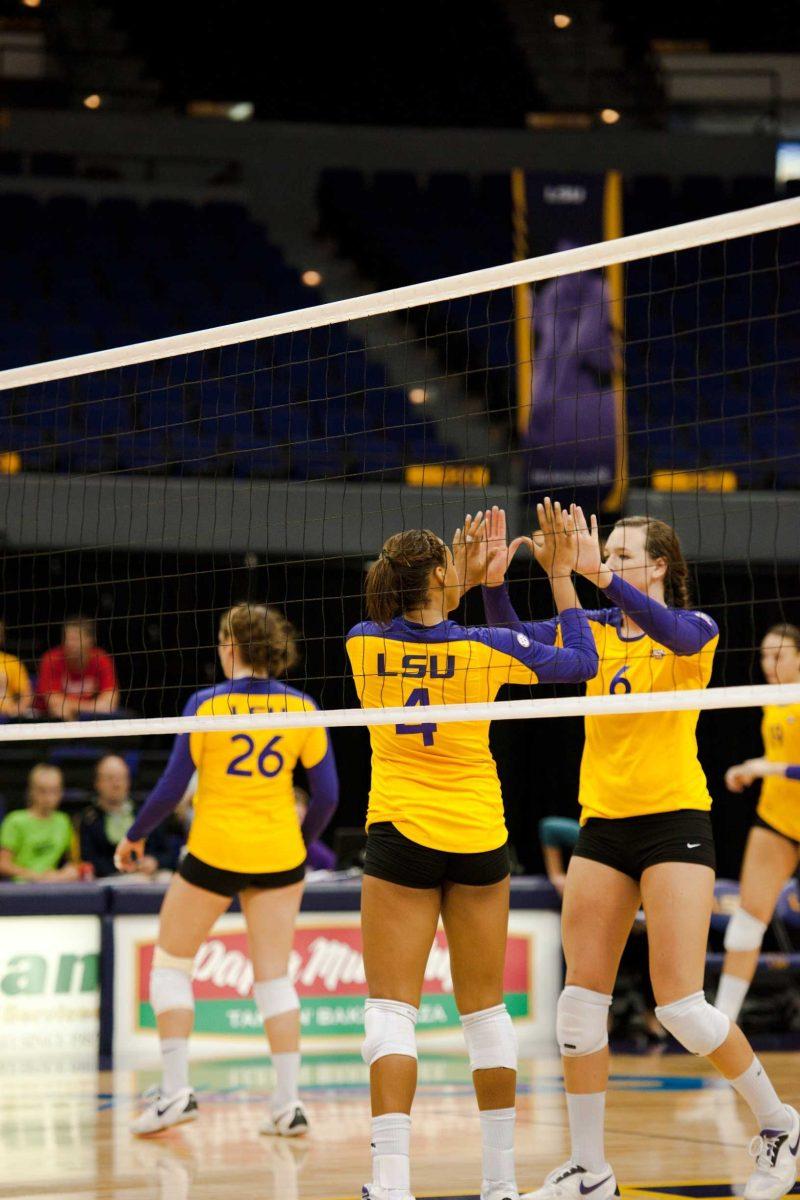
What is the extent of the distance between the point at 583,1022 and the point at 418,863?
76 centimetres

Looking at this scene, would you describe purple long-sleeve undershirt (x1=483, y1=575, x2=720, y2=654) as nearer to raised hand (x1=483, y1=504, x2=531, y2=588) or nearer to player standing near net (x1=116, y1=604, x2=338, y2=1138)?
raised hand (x1=483, y1=504, x2=531, y2=588)

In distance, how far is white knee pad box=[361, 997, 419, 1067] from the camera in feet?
13.1

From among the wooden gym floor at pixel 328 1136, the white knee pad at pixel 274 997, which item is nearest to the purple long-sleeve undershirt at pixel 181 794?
the white knee pad at pixel 274 997

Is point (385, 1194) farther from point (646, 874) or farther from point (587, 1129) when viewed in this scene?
point (646, 874)

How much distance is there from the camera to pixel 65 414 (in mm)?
13602

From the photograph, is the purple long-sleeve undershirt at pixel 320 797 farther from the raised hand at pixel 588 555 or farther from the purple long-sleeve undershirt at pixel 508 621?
the raised hand at pixel 588 555

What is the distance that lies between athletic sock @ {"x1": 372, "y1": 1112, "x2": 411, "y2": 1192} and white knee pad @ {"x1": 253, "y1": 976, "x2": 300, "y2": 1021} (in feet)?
7.62

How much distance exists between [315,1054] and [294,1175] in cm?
379

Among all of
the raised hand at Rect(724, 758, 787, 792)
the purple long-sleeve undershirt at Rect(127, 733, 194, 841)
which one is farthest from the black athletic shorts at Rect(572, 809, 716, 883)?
the raised hand at Rect(724, 758, 787, 792)

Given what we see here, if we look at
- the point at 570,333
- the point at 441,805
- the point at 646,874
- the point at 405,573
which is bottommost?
the point at 646,874

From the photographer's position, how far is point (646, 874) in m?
4.35

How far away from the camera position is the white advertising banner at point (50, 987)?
28.6 ft

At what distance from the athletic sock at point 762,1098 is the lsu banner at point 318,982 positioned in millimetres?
4351

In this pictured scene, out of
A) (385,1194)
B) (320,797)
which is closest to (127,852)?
(320,797)
